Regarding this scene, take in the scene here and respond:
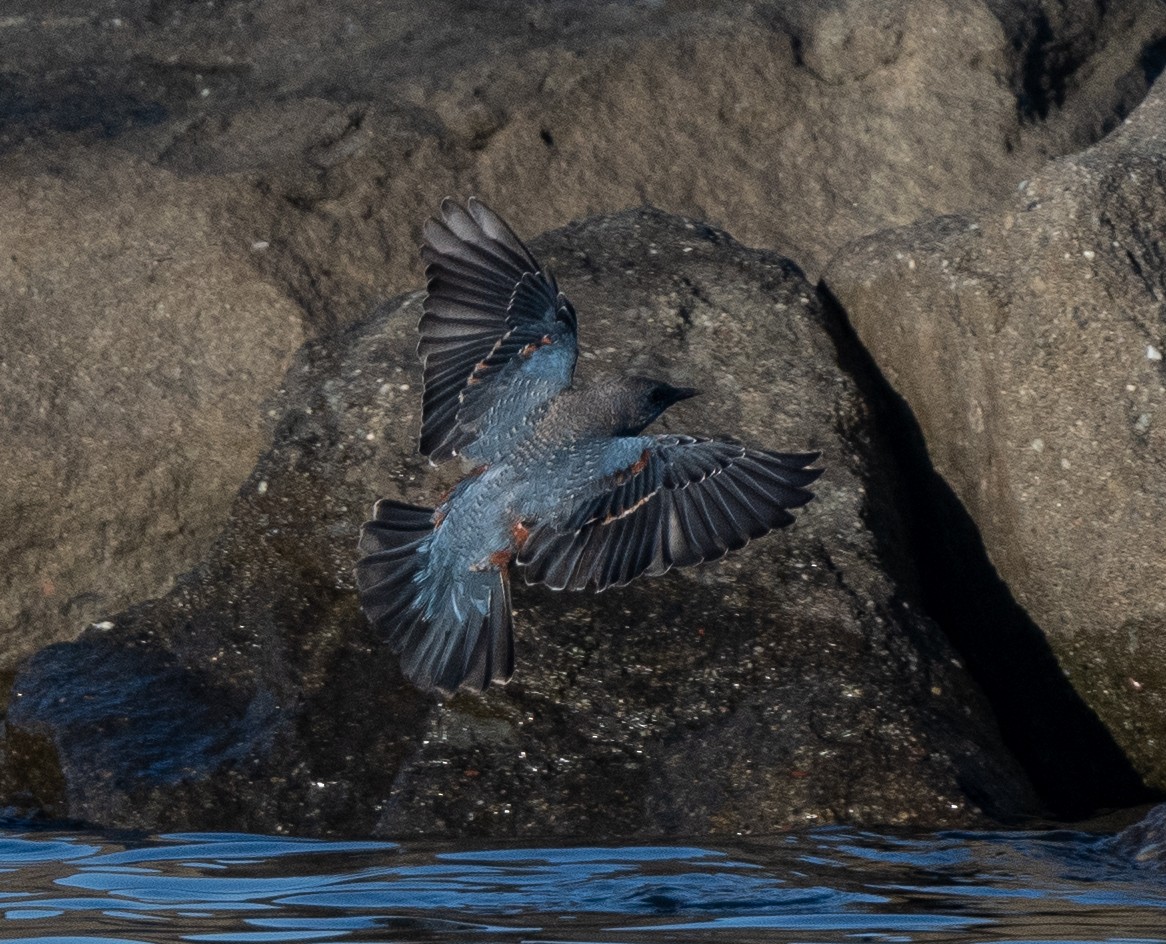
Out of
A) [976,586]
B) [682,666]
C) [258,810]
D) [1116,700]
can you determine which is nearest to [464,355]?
[682,666]

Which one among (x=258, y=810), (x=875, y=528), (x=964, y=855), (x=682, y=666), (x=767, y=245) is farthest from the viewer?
(x=767, y=245)

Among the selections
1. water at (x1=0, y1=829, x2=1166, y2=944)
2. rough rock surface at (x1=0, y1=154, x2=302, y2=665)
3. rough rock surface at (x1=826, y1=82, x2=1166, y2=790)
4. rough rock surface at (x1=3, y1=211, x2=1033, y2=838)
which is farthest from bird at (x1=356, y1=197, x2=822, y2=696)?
rough rock surface at (x1=0, y1=154, x2=302, y2=665)

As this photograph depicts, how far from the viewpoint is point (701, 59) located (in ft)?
27.3

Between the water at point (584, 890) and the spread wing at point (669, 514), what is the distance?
79 centimetres

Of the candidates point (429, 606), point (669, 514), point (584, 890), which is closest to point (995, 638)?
point (669, 514)

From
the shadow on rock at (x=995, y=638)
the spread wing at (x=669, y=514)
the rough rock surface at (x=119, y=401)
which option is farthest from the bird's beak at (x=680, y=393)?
the rough rock surface at (x=119, y=401)

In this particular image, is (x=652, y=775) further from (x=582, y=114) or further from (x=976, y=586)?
(x=582, y=114)

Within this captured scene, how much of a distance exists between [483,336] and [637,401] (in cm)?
55

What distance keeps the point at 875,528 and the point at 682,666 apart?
0.91 meters

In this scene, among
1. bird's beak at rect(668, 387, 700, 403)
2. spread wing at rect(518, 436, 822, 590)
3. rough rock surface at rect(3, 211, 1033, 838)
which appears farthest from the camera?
bird's beak at rect(668, 387, 700, 403)

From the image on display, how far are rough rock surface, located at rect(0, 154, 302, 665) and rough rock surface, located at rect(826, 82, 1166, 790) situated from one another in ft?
8.27

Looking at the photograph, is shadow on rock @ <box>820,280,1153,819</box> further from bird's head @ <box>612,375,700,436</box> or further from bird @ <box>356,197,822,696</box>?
bird @ <box>356,197,822,696</box>

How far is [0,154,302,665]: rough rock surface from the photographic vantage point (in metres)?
6.96

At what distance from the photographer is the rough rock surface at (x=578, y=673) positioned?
16.8 ft
